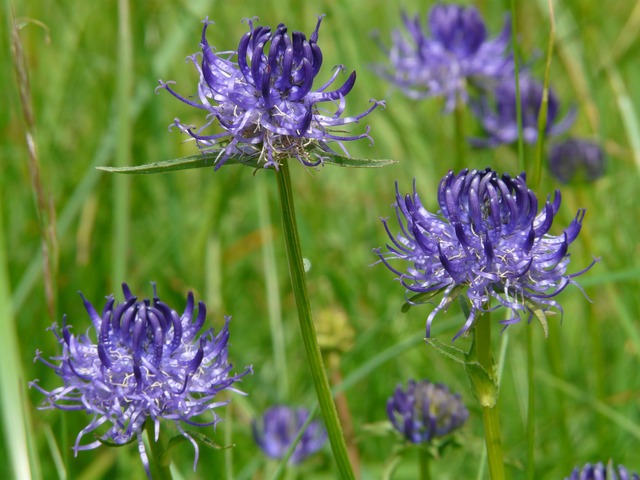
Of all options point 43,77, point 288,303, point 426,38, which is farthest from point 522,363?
point 43,77

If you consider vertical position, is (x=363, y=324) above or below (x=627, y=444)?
above

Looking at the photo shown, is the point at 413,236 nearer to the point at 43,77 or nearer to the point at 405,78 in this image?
the point at 405,78

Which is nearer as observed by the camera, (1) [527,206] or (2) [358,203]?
(1) [527,206]

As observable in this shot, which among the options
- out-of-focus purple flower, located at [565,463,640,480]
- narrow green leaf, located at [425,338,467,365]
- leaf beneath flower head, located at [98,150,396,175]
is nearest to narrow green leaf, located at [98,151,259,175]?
leaf beneath flower head, located at [98,150,396,175]

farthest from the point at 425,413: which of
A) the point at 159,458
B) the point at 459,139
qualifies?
the point at 459,139

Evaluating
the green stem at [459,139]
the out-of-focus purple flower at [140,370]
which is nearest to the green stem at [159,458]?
the out-of-focus purple flower at [140,370]

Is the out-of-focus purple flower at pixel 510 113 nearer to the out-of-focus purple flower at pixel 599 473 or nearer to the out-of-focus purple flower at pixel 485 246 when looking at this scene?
the out-of-focus purple flower at pixel 599 473

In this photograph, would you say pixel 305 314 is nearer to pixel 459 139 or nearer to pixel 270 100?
pixel 270 100
